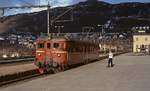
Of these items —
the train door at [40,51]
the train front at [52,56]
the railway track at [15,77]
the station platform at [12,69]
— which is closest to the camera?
the railway track at [15,77]

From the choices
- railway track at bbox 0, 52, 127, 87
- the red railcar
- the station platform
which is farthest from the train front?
the station platform

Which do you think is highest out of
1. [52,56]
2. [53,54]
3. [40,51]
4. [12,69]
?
[40,51]

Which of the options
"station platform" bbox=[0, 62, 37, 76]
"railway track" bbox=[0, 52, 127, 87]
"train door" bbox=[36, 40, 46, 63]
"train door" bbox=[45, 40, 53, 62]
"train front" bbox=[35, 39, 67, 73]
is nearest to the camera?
"railway track" bbox=[0, 52, 127, 87]

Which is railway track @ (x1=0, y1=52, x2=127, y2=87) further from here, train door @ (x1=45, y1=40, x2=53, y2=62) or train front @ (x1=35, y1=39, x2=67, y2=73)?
train door @ (x1=45, y1=40, x2=53, y2=62)

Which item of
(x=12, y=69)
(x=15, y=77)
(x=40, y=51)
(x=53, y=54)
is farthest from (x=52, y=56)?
(x=15, y=77)

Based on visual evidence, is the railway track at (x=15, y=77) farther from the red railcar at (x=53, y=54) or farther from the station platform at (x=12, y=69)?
the red railcar at (x=53, y=54)

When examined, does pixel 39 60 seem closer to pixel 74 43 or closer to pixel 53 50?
pixel 53 50

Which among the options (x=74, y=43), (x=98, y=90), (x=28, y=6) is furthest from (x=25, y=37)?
(x=98, y=90)

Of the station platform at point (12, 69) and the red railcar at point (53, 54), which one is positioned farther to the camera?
the red railcar at point (53, 54)

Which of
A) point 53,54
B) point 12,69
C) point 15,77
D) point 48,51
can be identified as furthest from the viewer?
point 12,69

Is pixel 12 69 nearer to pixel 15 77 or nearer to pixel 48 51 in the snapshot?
pixel 48 51

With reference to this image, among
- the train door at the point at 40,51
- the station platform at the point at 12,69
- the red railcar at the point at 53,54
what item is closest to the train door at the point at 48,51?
the red railcar at the point at 53,54

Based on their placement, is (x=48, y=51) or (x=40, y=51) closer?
(x=48, y=51)

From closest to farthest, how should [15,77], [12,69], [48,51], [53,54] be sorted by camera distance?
1. [15,77]
2. [53,54]
3. [48,51]
4. [12,69]
